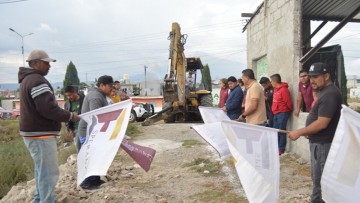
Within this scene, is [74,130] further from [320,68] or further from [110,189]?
[320,68]

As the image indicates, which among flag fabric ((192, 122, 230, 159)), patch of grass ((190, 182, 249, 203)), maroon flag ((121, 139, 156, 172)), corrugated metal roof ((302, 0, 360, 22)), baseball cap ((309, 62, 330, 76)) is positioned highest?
corrugated metal roof ((302, 0, 360, 22))

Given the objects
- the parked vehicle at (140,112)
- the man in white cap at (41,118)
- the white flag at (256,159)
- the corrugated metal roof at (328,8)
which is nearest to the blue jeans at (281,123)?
the corrugated metal roof at (328,8)

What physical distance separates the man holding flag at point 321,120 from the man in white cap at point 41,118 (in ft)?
8.68

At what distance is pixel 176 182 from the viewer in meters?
6.04

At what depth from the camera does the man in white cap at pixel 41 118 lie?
159 inches

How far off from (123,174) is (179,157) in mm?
1758

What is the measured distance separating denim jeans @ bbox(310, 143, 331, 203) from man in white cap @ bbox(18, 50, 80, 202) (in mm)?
2757

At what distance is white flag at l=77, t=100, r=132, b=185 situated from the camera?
429 centimetres

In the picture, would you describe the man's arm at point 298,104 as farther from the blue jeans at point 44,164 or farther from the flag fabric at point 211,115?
the blue jeans at point 44,164

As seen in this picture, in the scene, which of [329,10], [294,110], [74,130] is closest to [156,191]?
[74,130]

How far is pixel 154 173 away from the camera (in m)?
6.73

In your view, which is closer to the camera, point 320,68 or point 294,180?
point 320,68

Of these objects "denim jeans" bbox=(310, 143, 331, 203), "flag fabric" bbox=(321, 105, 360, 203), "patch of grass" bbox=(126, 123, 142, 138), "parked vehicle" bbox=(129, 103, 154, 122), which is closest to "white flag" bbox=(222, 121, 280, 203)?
"denim jeans" bbox=(310, 143, 331, 203)

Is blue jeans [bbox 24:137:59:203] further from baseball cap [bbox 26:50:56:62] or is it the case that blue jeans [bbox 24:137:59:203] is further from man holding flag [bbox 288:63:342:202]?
man holding flag [bbox 288:63:342:202]
